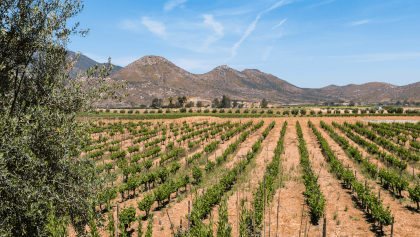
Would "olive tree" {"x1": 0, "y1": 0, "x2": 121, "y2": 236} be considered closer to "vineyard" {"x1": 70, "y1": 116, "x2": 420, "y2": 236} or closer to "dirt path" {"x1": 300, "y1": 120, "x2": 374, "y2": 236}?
"vineyard" {"x1": 70, "y1": 116, "x2": 420, "y2": 236}

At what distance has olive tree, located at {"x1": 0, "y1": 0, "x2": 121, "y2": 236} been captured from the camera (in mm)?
6664

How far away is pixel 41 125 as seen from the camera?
288 inches

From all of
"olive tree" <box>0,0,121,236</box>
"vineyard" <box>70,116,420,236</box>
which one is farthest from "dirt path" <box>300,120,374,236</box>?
"olive tree" <box>0,0,121,236</box>

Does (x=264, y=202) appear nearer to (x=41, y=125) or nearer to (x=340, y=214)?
(x=340, y=214)

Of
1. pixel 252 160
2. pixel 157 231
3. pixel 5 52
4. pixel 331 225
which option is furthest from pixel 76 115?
pixel 252 160

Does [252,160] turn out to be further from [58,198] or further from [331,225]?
[58,198]

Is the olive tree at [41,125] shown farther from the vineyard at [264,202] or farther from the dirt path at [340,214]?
the dirt path at [340,214]

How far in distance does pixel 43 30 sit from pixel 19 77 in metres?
2.19

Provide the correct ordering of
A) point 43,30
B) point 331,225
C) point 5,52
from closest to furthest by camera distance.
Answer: point 5,52 < point 43,30 < point 331,225

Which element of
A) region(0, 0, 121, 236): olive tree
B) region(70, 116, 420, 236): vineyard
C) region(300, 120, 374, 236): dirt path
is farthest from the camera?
region(300, 120, 374, 236): dirt path

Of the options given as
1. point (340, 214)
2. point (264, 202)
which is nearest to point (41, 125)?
point (264, 202)

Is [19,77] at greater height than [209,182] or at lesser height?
greater

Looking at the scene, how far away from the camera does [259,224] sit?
1092cm

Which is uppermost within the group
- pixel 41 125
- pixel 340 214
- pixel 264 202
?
pixel 41 125
